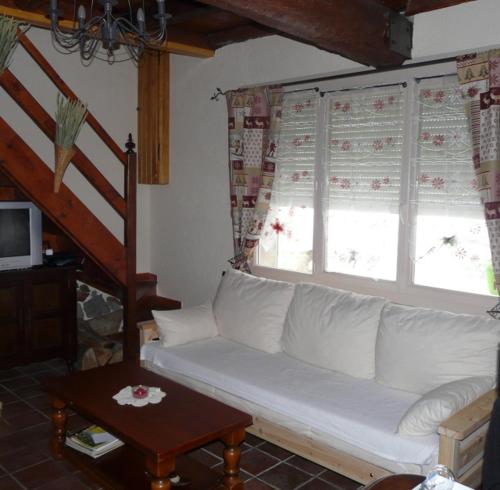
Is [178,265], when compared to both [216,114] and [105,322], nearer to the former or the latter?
[105,322]

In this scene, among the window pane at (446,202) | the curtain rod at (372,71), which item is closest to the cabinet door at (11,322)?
the curtain rod at (372,71)

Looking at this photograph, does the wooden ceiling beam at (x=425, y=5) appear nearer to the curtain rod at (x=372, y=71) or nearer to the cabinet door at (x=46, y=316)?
the curtain rod at (x=372, y=71)

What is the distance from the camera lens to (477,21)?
9.86ft

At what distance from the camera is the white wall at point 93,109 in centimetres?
441

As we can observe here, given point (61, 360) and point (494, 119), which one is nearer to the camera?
point (494, 119)

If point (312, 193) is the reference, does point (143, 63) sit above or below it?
above

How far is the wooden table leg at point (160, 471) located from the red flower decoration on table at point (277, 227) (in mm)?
2120

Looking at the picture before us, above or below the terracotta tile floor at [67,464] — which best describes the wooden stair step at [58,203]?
above

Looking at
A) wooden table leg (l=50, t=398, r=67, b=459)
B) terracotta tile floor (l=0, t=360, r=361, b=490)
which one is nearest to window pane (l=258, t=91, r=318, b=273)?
terracotta tile floor (l=0, t=360, r=361, b=490)

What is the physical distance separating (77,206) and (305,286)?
66.3 inches

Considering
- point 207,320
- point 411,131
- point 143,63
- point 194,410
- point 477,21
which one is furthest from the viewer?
point 143,63

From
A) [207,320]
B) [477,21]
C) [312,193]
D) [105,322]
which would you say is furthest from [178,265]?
[477,21]

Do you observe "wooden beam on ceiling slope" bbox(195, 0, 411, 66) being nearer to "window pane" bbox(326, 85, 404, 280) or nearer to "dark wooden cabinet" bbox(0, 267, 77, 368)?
"window pane" bbox(326, 85, 404, 280)

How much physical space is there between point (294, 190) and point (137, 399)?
74.6 inches
